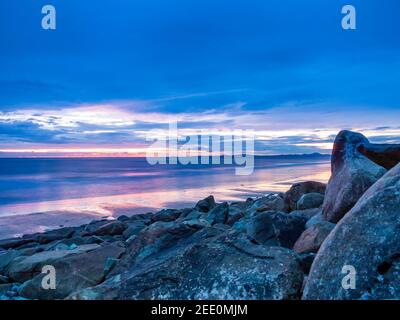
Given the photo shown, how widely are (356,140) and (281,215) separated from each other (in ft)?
7.75

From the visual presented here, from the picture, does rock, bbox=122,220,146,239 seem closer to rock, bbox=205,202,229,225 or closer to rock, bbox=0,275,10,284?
rock, bbox=205,202,229,225

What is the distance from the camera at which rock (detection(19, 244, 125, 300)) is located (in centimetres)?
688

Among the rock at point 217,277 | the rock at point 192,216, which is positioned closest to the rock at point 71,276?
the rock at point 217,277

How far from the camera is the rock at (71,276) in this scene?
6875 millimetres

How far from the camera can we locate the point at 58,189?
31.6 meters

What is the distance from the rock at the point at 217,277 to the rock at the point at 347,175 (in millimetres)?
2331

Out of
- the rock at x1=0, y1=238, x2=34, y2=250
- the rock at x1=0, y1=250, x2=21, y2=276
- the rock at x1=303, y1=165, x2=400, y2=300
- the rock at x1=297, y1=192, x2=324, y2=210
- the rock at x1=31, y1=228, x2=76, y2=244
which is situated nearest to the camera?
the rock at x1=303, y1=165, x2=400, y2=300

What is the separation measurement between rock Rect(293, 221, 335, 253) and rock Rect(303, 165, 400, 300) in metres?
1.57

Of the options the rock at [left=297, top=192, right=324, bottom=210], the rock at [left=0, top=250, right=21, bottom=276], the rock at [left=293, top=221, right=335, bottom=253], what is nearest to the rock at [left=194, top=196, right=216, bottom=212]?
the rock at [left=297, top=192, right=324, bottom=210]

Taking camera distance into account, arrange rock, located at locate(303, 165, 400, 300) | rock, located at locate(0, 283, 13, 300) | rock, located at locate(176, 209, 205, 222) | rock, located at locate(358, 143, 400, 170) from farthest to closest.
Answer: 1. rock, located at locate(176, 209, 205, 222)
2. rock, located at locate(358, 143, 400, 170)
3. rock, located at locate(0, 283, 13, 300)
4. rock, located at locate(303, 165, 400, 300)

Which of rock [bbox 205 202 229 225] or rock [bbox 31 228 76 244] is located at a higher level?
rock [bbox 205 202 229 225]

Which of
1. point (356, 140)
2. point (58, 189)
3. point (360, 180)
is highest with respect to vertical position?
point (356, 140)

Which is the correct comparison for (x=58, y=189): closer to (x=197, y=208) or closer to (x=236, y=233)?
(x=197, y=208)
